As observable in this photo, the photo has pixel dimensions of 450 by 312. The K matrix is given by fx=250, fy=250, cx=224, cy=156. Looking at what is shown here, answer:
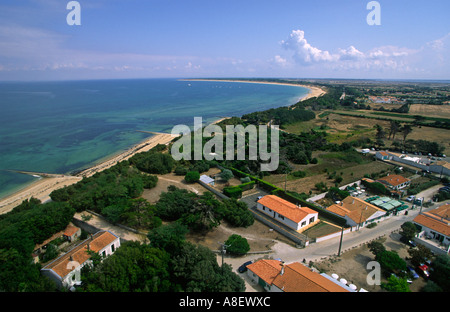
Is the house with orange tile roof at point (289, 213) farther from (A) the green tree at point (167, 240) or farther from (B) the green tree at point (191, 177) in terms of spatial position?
(B) the green tree at point (191, 177)

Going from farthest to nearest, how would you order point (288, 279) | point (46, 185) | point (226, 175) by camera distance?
point (46, 185) < point (226, 175) < point (288, 279)

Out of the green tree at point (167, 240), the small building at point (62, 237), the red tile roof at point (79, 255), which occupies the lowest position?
the small building at point (62, 237)

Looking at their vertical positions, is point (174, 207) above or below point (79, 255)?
above

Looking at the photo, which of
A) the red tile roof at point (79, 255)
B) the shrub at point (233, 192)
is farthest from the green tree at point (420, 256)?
the red tile roof at point (79, 255)

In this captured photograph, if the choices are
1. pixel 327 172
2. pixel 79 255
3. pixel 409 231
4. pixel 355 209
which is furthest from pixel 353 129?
pixel 79 255

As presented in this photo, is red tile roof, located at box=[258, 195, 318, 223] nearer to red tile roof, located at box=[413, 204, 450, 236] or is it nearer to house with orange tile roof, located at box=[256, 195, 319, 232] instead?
house with orange tile roof, located at box=[256, 195, 319, 232]

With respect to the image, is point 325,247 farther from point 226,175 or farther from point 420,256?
point 226,175
